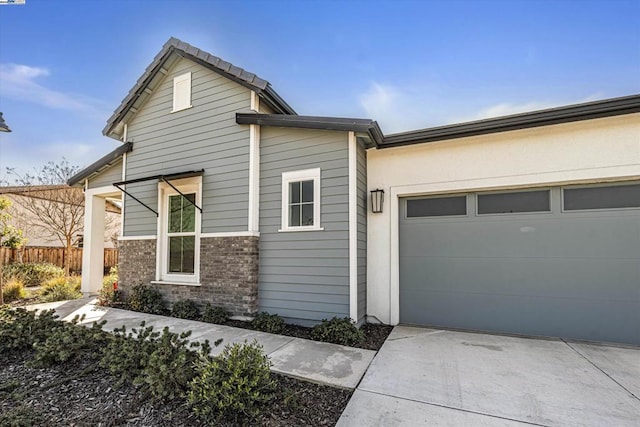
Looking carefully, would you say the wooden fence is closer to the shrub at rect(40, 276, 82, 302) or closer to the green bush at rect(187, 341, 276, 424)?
the shrub at rect(40, 276, 82, 302)

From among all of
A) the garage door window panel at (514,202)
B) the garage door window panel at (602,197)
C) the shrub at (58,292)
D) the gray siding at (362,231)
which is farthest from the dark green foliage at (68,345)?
the garage door window panel at (602,197)

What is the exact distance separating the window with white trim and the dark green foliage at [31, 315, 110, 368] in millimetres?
3256

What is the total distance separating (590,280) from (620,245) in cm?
68

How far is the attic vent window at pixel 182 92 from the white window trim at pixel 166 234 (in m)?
1.83

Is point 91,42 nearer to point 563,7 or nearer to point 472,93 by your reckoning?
point 472,93

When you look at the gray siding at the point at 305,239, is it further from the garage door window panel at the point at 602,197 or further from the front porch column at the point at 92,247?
the front porch column at the point at 92,247

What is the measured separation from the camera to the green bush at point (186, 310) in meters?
6.28

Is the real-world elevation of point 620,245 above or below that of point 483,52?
below

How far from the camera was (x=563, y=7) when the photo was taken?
5.69 metres

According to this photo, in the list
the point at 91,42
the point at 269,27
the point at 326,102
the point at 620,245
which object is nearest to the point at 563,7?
the point at 620,245

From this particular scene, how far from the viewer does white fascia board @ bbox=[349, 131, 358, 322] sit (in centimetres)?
521

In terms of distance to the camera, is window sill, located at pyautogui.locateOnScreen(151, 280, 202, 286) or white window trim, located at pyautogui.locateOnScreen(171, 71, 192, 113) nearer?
window sill, located at pyautogui.locateOnScreen(151, 280, 202, 286)

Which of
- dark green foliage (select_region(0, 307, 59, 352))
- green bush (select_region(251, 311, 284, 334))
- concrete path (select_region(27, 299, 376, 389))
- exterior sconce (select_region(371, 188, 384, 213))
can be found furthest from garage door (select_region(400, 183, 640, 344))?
dark green foliage (select_region(0, 307, 59, 352))

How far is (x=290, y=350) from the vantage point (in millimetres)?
4387
